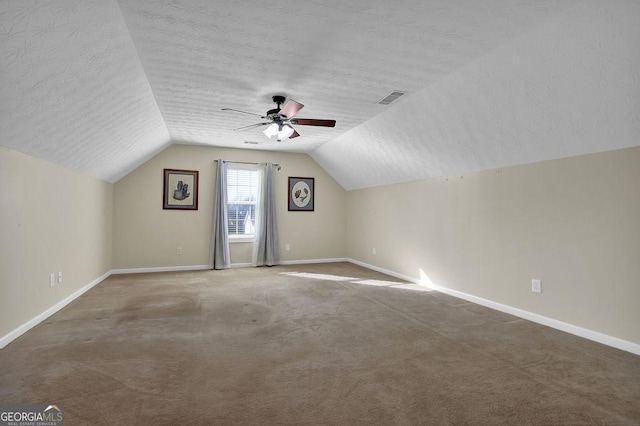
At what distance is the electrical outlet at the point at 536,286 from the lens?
3399mm

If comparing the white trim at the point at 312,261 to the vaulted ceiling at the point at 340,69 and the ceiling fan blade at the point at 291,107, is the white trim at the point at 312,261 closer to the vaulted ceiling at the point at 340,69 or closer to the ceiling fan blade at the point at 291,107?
the vaulted ceiling at the point at 340,69

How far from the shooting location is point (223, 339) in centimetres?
293

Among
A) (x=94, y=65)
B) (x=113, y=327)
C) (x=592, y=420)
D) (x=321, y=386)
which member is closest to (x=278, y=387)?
(x=321, y=386)

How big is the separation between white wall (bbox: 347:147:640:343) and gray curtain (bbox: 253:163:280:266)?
9.53ft

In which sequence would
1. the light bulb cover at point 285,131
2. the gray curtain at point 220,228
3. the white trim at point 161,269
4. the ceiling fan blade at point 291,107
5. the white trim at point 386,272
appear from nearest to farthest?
the ceiling fan blade at point 291,107 < the light bulb cover at point 285,131 < the white trim at point 386,272 < the white trim at point 161,269 < the gray curtain at point 220,228

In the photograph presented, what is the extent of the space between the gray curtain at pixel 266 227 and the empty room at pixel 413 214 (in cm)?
161

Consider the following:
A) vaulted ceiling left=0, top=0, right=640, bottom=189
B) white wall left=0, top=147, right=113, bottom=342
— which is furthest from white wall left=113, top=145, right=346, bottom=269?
vaulted ceiling left=0, top=0, right=640, bottom=189

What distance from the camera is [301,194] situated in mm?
7305

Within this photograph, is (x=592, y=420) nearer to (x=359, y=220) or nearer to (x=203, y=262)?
(x=359, y=220)

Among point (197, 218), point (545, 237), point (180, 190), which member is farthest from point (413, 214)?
point (180, 190)

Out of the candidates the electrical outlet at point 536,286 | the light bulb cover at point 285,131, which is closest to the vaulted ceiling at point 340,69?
the light bulb cover at point 285,131

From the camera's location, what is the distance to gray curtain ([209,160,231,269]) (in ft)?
21.1
